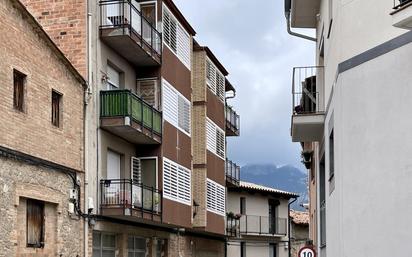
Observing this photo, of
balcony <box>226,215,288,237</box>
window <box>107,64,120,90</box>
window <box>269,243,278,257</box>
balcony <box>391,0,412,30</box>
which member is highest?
window <box>107,64,120,90</box>

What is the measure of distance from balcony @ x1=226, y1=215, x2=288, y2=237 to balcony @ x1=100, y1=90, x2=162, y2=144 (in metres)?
21.5

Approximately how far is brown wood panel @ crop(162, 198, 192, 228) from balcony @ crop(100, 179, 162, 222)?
1.65 metres

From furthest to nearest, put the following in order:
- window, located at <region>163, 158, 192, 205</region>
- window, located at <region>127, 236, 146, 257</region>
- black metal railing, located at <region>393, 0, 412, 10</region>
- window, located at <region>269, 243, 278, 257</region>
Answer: window, located at <region>269, 243, 278, 257</region>
window, located at <region>163, 158, 192, 205</region>
window, located at <region>127, 236, 146, 257</region>
black metal railing, located at <region>393, 0, 412, 10</region>

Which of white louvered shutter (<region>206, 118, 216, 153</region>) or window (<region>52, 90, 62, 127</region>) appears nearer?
window (<region>52, 90, 62, 127</region>)

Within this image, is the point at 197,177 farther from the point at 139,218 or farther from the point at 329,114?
the point at 329,114

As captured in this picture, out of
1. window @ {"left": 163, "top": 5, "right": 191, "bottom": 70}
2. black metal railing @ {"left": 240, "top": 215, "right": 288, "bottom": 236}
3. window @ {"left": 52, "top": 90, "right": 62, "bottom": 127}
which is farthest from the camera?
black metal railing @ {"left": 240, "top": 215, "right": 288, "bottom": 236}

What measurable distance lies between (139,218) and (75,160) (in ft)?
13.0

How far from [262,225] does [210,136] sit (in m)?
16.7

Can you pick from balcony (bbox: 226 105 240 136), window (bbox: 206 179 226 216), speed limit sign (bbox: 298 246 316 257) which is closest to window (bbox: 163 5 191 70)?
window (bbox: 206 179 226 216)

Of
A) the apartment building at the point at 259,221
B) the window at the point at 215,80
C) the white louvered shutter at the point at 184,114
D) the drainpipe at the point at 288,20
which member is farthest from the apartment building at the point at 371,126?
the apartment building at the point at 259,221

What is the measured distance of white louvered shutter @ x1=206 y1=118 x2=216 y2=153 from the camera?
34.5 metres

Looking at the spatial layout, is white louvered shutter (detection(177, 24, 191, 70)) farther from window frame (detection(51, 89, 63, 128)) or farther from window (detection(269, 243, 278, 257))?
window (detection(269, 243, 278, 257))

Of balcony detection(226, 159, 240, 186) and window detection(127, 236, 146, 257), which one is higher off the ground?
balcony detection(226, 159, 240, 186)

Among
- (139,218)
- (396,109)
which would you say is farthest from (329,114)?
(139,218)
